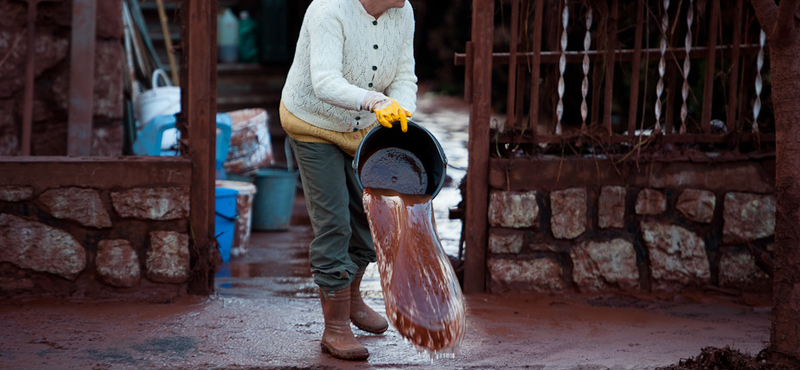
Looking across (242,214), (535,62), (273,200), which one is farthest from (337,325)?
(273,200)

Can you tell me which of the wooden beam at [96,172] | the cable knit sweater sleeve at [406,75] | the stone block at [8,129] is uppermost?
the cable knit sweater sleeve at [406,75]

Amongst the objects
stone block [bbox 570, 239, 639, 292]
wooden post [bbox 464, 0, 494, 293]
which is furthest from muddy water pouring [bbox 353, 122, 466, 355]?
stone block [bbox 570, 239, 639, 292]

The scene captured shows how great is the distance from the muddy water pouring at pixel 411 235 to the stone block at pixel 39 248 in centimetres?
172

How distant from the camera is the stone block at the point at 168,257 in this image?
392 cm

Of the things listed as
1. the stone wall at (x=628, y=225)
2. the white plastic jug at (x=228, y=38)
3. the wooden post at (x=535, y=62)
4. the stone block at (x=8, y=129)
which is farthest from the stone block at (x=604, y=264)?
the white plastic jug at (x=228, y=38)

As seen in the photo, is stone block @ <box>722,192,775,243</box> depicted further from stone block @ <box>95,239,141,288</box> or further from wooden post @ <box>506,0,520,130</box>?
stone block @ <box>95,239,141,288</box>

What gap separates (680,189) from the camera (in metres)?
4.26

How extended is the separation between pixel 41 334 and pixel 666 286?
123 inches

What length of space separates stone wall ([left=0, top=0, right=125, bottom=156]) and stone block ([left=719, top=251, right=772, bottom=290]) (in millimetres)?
4020

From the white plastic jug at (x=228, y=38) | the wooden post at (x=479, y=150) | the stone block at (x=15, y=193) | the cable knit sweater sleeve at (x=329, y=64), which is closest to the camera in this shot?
the cable knit sweater sleeve at (x=329, y=64)

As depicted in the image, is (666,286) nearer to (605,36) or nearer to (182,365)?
(605,36)

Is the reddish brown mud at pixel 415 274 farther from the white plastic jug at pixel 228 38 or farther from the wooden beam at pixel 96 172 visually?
the white plastic jug at pixel 228 38

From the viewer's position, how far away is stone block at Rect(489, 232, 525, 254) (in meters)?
4.17

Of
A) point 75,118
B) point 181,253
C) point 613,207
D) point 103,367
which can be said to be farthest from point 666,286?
point 75,118
